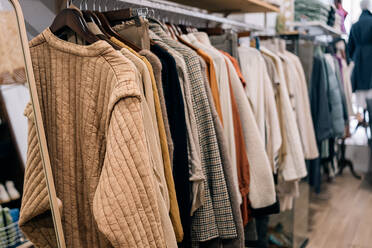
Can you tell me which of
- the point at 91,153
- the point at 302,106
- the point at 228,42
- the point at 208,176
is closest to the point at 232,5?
the point at 228,42

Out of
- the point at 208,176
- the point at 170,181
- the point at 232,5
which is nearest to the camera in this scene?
the point at 170,181

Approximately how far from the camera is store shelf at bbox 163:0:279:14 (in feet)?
6.48

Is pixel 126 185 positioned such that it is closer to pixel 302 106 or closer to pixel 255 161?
pixel 255 161

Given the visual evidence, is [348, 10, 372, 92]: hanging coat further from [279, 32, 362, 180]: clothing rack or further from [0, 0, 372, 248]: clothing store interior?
[0, 0, 372, 248]: clothing store interior

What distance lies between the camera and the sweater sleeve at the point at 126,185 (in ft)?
2.61

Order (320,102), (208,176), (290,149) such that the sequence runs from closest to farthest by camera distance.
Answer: (208,176)
(290,149)
(320,102)

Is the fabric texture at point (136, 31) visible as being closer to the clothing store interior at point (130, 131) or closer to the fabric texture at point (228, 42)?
the clothing store interior at point (130, 131)

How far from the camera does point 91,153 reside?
909mm

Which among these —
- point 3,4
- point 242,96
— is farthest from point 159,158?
point 242,96

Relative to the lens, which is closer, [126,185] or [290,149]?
[126,185]

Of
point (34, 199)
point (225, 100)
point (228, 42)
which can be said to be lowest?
point (34, 199)

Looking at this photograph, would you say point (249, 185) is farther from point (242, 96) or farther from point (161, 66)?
point (161, 66)

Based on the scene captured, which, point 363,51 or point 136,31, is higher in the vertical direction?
point 136,31

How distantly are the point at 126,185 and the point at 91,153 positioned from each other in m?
0.16
